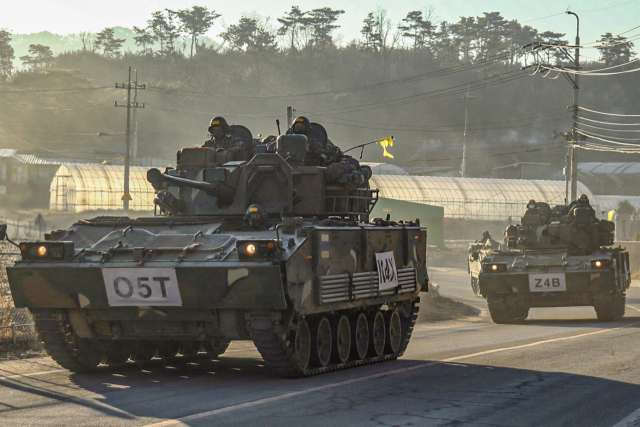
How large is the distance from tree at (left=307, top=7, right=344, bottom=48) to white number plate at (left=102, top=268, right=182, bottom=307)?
14147 centimetres

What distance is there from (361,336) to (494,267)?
33.4ft

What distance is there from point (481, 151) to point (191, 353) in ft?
400

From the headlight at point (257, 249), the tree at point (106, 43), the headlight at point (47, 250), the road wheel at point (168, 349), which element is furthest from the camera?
the tree at point (106, 43)

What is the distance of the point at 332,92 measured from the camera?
14188 centimetres

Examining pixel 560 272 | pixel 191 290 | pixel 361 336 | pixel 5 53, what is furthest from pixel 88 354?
pixel 5 53

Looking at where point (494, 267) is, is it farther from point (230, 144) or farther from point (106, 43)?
point (106, 43)

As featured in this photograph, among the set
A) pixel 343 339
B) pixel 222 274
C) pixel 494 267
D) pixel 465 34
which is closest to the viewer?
pixel 222 274

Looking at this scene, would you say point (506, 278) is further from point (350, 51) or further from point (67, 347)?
point (350, 51)

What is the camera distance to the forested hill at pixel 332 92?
12531 centimetres

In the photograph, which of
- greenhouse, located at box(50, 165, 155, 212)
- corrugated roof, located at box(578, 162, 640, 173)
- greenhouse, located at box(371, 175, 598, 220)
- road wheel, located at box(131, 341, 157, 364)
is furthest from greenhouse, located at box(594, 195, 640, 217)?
road wheel, located at box(131, 341, 157, 364)

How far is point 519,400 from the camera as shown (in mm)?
11453

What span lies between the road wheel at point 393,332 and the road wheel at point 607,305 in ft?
30.9

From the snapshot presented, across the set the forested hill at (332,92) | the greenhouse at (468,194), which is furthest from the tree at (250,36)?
the greenhouse at (468,194)

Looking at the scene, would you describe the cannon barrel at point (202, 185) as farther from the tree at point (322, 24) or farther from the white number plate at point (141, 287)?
the tree at point (322, 24)
